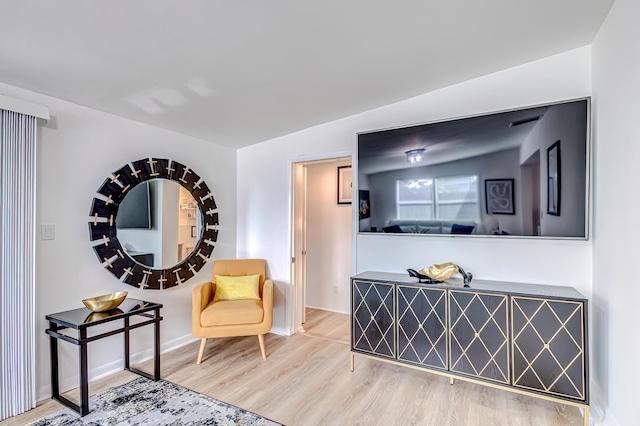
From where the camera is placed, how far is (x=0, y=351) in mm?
2047

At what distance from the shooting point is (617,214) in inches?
70.8

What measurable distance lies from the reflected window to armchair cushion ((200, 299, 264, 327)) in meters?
1.58

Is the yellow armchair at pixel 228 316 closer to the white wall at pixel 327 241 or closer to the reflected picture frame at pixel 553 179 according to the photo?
the white wall at pixel 327 241

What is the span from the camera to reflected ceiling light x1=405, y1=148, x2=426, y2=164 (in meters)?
2.73

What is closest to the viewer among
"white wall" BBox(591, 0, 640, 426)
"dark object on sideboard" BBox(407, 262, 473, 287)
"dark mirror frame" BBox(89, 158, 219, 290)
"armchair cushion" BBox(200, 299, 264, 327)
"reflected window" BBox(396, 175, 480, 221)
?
"white wall" BBox(591, 0, 640, 426)

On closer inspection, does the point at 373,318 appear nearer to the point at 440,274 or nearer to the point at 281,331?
the point at 440,274

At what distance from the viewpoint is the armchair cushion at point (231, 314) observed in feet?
9.33

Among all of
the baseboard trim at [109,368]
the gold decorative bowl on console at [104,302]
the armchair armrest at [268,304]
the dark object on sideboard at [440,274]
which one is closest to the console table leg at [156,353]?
the gold decorative bowl on console at [104,302]

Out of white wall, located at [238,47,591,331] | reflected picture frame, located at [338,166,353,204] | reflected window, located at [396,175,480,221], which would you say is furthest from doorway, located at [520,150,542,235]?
reflected picture frame, located at [338,166,353,204]

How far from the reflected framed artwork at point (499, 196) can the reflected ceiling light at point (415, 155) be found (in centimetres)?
55

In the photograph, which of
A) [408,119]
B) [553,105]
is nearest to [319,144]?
[408,119]

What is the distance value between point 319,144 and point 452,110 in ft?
4.41

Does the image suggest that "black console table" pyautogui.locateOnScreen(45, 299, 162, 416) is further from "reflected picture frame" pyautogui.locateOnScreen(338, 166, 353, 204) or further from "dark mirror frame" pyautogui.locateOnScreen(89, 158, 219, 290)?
"reflected picture frame" pyautogui.locateOnScreen(338, 166, 353, 204)

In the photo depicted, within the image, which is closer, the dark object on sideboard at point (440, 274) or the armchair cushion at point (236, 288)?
the dark object on sideboard at point (440, 274)
